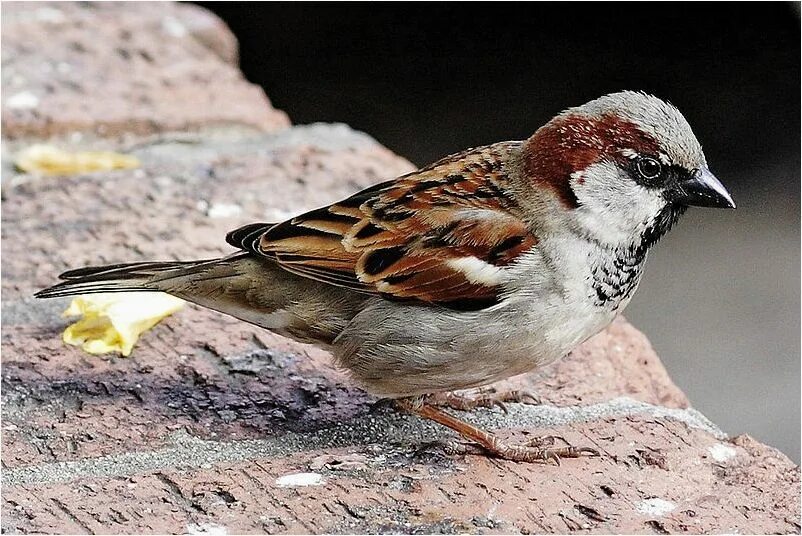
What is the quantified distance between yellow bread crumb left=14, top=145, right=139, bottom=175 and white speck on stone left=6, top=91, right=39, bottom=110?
0.44 feet

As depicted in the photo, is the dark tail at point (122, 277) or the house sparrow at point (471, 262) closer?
the house sparrow at point (471, 262)

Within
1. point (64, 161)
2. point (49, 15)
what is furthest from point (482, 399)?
point (49, 15)

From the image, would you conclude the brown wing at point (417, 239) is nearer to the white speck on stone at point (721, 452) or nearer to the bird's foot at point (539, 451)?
the bird's foot at point (539, 451)

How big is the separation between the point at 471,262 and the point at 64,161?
0.98 metres

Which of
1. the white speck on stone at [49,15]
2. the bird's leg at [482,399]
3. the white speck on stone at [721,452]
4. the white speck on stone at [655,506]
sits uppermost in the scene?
the white speck on stone at [721,452]

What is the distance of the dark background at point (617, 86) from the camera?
448 centimetres

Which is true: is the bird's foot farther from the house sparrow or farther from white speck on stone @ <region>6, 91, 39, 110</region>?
white speck on stone @ <region>6, 91, 39, 110</region>

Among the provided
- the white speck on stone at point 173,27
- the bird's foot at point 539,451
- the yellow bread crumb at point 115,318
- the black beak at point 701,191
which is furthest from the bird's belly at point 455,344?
the white speck on stone at point 173,27

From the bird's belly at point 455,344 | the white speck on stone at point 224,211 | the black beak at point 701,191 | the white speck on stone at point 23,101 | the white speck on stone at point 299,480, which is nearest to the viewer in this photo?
the white speck on stone at point 299,480

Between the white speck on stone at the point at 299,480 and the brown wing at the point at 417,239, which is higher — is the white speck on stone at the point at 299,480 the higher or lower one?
the lower one

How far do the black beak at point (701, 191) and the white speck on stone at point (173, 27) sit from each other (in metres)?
1.51

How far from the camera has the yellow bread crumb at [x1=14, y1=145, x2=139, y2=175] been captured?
8.21 feet

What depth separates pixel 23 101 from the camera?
266 centimetres

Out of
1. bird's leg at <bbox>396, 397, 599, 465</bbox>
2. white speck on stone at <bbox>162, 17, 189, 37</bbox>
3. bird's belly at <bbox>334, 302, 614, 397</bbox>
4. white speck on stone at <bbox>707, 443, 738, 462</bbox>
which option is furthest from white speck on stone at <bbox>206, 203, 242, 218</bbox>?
white speck on stone at <bbox>707, 443, 738, 462</bbox>
